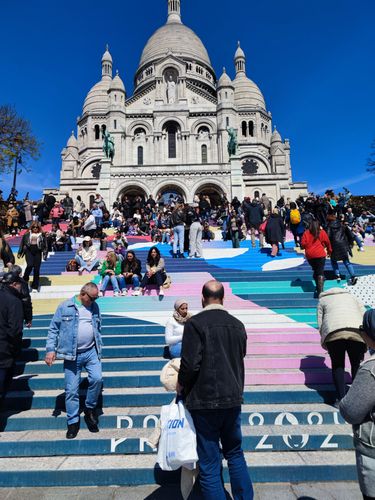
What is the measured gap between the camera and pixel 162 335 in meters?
5.67

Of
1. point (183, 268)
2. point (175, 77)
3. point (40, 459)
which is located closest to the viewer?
point (40, 459)

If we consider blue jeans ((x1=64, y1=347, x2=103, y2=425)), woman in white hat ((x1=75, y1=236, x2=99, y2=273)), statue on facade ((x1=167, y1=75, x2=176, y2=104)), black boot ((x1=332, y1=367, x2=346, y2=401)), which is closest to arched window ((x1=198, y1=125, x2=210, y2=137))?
statue on facade ((x1=167, y1=75, x2=176, y2=104))

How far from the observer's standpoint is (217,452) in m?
2.29

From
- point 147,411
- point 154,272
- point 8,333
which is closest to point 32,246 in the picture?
point 154,272

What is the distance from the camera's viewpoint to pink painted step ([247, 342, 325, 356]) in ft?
16.9

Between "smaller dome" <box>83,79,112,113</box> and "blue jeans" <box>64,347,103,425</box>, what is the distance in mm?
47826

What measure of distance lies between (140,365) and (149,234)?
12602mm

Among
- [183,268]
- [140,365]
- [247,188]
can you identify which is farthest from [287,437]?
[247,188]

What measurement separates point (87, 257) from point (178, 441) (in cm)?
868

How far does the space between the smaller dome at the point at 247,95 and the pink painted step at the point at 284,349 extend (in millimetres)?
45775

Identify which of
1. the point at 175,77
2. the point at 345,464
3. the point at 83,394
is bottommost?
the point at 345,464

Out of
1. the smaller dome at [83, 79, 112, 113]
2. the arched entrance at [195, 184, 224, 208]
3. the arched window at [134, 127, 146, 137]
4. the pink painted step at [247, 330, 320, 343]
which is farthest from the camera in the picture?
the smaller dome at [83, 79, 112, 113]

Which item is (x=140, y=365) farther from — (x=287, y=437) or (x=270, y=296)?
(x=270, y=296)

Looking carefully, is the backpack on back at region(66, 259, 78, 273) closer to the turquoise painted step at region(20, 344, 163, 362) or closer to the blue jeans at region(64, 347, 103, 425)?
the turquoise painted step at region(20, 344, 163, 362)
